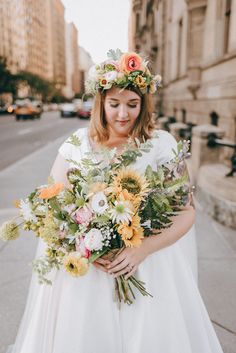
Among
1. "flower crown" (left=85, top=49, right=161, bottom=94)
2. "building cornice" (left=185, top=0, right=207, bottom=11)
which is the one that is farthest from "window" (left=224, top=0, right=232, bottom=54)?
"flower crown" (left=85, top=49, right=161, bottom=94)

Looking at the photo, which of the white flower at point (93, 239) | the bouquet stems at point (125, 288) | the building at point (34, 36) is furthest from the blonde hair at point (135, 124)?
the building at point (34, 36)

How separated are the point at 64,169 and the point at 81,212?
546mm

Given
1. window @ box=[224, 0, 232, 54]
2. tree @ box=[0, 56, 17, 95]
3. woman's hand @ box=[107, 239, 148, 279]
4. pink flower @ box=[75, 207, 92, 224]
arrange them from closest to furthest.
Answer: pink flower @ box=[75, 207, 92, 224]
woman's hand @ box=[107, 239, 148, 279]
window @ box=[224, 0, 232, 54]
tree @ box=[0, 56, 17, 95]

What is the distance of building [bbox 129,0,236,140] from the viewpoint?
9.31m

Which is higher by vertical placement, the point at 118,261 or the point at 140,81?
the point at 140,81

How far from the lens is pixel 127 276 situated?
184cm

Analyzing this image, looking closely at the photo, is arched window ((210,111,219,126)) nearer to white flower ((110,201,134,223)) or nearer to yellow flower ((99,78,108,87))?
yellow flower ((99,78,108,87))

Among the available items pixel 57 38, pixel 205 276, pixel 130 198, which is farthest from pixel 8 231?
pixel 57 38

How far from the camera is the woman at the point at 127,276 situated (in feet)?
6.38

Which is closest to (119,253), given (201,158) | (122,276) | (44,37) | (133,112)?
(122,276)

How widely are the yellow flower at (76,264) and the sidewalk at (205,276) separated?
1477 millimetres

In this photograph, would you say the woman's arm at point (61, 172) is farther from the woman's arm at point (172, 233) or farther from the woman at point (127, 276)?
the woman's arm at point (172, 233)

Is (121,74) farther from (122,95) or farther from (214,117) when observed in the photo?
(214,117)

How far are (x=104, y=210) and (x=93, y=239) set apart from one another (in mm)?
144
